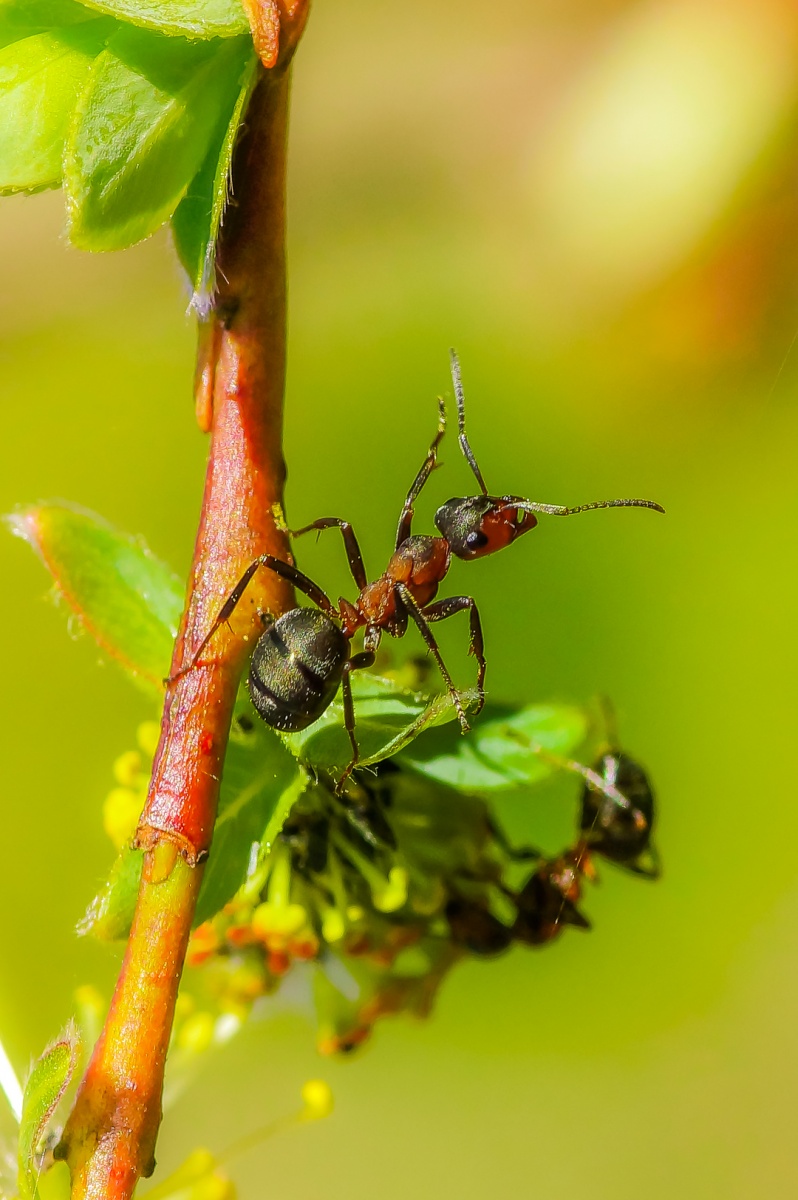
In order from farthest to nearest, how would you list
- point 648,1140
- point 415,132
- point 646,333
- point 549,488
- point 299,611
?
point 415,132 → point 646,333 → point 549,488 → point 648,1140 → point 299,611

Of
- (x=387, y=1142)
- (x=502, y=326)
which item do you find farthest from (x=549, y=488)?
(x=387, y=1142)

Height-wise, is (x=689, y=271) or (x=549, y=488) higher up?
(x=689, y=271)

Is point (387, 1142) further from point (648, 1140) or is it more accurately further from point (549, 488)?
point (549, 488)

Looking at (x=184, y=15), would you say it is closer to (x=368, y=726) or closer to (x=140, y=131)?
(x=140, y=131)

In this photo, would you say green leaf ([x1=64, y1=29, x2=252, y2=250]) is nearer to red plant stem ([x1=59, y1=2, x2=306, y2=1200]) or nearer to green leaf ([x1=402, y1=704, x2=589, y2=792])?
red plant stem ([x1=59, y1=2, x2=306, y2=1200])

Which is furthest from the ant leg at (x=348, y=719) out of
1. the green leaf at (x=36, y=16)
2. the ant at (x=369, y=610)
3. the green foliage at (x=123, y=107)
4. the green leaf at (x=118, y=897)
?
the green leaf at (x=36, y=16)

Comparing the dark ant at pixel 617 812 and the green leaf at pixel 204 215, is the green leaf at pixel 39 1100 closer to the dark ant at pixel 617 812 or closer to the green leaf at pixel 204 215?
the green leaf at pixel 204 215

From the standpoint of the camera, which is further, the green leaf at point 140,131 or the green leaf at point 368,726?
the green leaf at point 368,726
